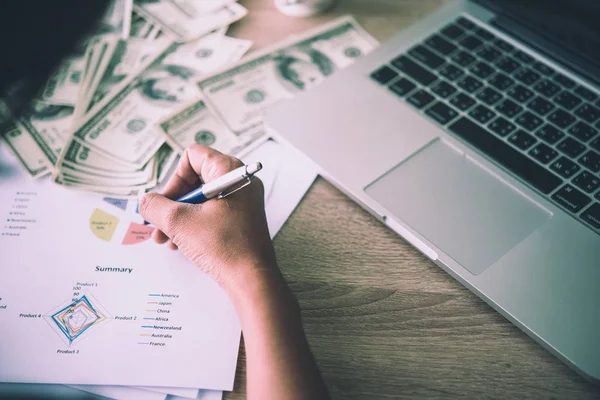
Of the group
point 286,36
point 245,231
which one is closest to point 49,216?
point 245,231

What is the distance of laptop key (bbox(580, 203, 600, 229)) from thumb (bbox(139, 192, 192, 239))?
0.50 metres

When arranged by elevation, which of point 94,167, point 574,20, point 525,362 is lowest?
point 525,362

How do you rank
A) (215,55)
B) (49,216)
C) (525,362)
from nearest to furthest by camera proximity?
(525,362)
(49,216)
(215,55)

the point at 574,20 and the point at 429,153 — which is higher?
the point at 574,20

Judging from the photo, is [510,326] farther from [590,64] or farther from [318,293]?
[590,64]

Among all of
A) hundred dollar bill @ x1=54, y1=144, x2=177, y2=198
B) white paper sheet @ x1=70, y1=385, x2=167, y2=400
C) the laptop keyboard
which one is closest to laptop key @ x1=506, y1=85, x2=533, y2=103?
the laptop keyboard

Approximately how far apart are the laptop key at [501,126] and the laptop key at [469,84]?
2.7 inches

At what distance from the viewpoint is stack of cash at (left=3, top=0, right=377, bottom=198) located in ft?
2.32

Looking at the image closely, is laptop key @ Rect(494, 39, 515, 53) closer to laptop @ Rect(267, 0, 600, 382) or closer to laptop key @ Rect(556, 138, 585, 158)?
laptop @ Rect(267, 0, 600, 382)

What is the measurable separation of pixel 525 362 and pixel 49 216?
650mm

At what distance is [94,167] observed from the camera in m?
0.70

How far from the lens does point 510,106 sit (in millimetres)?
688

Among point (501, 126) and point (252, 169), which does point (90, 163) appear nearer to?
point (252, 169)

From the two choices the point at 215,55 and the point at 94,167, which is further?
the point at 215,55
